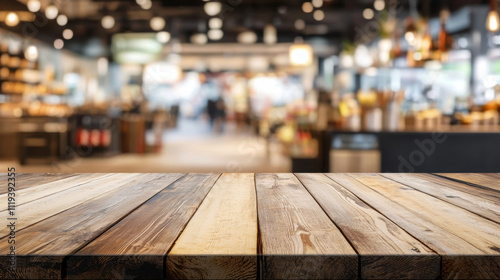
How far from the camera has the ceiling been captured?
9.02 meters

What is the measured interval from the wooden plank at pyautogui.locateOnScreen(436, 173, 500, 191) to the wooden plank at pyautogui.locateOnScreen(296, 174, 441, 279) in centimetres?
62

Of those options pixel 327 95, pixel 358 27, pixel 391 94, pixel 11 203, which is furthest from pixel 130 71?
pixel 11 203

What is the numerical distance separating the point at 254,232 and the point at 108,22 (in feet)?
35.3

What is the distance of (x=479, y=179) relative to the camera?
160 cm

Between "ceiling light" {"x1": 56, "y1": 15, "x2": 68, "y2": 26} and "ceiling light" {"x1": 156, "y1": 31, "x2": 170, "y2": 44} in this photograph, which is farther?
"ceiling light" {"x1": 156, "y1": 31, "x2": 170, "y2": 44}

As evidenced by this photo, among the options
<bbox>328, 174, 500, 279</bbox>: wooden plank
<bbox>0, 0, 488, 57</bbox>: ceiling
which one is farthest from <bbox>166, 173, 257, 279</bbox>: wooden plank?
<bbox>0, 0, 488, 57</bbox>: ceiling

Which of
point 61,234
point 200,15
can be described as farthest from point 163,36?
point 61,234

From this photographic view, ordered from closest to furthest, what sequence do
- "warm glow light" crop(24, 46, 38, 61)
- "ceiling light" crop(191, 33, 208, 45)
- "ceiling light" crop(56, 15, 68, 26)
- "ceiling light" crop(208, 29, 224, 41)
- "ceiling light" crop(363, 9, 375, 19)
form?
"ceiling light" crop(363, 9, 375, 19) < "ceiling light" crop(56, 15, 68, 26) < "warm glow light" crop(24, 46, 38, 61) < "ceiling light" crop(208, 29, 224, 41) < "ceiling light" crop(191, 33, 208, 45)

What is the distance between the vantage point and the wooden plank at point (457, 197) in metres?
1.05

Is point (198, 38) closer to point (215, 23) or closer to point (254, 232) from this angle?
point (215, 23)

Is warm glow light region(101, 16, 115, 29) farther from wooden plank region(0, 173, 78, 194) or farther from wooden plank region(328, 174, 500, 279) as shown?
wooden plank region(328, 174, 500, 279)

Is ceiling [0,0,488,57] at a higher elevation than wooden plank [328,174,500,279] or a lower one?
higher

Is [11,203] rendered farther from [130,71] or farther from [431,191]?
[130,71]

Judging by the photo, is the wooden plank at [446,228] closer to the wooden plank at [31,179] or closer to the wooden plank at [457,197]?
the wooden plank at [457,197]
